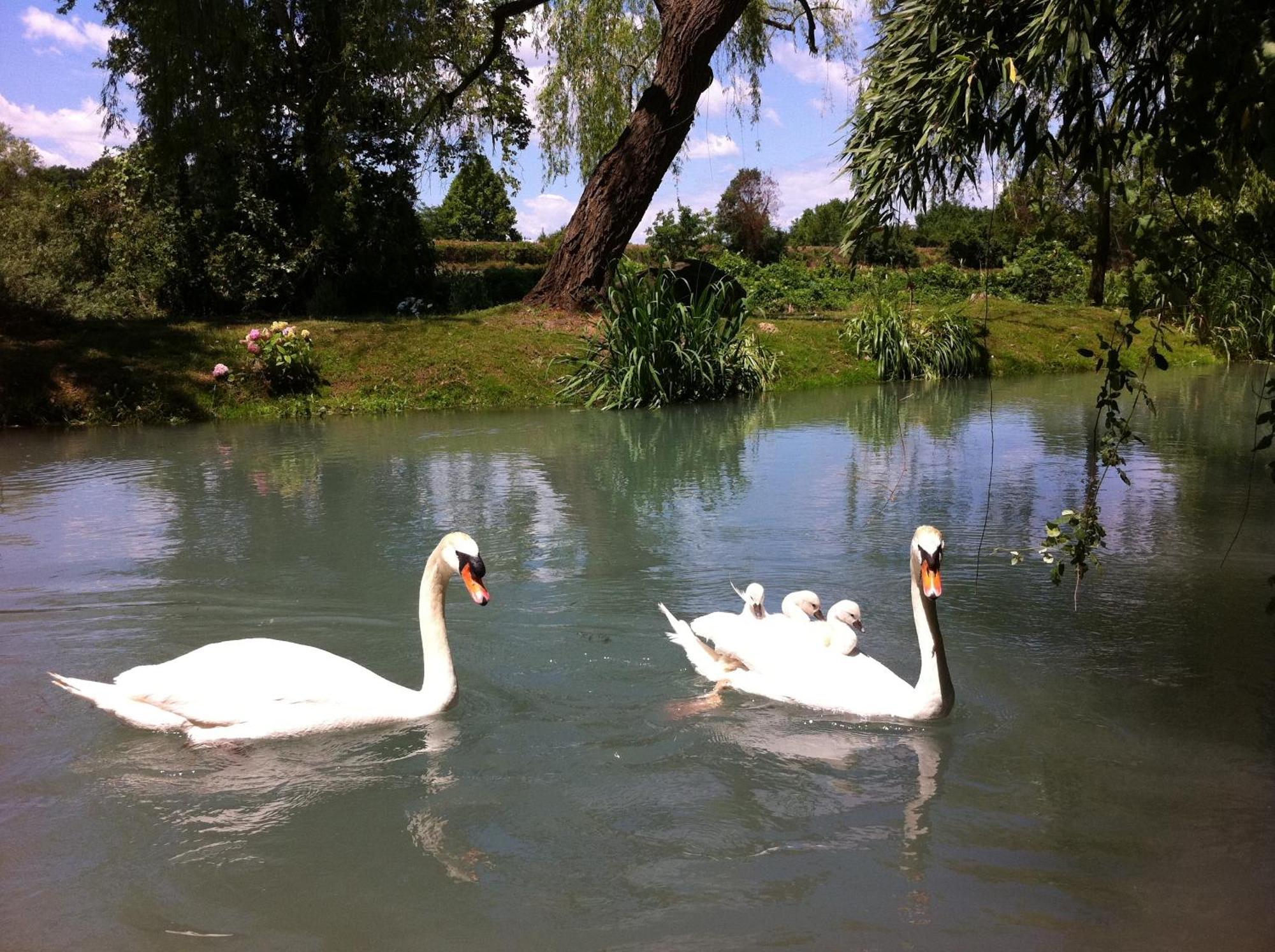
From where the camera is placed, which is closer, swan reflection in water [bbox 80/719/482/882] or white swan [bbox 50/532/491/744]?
swan reflection in water [bbox 80/719/482/882]

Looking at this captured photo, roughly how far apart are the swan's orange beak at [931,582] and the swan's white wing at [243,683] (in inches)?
90.5

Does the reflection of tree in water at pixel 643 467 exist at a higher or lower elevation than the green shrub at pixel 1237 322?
lower

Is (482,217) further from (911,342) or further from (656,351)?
(656,351)

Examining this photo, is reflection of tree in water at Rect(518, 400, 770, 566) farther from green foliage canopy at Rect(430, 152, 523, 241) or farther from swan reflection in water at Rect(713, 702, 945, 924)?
green foliage canopy at Rect(430, 152, 523, 241)

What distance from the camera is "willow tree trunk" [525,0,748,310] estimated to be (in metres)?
19.1

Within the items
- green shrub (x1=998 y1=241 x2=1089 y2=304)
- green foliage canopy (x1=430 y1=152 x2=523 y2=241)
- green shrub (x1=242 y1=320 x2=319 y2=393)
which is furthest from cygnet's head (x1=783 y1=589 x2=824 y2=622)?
green foliage canopy (x1=430 y1=152 x2=523 y2=241)

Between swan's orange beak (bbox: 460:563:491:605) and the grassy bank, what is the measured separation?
12.6 meters

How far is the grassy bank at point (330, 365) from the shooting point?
1609 centimetres

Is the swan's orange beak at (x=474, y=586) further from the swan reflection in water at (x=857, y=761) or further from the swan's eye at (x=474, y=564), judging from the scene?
the swan reflection in water at (x=857, y=761)

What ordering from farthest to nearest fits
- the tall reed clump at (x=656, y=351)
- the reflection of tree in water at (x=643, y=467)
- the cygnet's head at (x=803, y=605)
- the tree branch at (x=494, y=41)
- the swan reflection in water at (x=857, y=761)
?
the tree branch at (x=494, y=41), the tall reed clump at (x=656, y=351), the reflection of tree in water at (x=643, y=467), the cygnet's head at (x=803, y=605), the swan reflection in water at (x=857, y=761)

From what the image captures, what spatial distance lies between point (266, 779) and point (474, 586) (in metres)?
1.10

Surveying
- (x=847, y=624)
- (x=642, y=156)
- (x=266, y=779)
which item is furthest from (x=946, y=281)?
(x=266, y=779)

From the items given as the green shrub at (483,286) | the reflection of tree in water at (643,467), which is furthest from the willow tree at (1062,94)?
the green shrub at (483,286)

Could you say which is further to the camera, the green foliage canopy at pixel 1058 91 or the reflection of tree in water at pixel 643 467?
the reflection of tree in water at pixel 643 467
